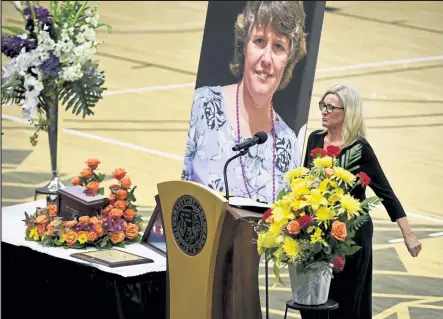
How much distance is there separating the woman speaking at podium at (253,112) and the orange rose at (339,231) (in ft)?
7.19

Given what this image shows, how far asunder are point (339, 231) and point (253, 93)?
2534 millimetres

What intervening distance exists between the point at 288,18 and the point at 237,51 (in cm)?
45

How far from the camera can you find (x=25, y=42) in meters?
7.15

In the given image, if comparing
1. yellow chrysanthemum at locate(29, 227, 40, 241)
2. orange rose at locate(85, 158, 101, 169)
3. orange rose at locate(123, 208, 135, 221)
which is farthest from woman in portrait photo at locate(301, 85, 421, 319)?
yellow chrysanthemum at locate(29, 227, 40, 241)

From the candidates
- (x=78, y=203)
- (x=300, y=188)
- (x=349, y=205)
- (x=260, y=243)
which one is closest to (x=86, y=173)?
(x=78, y=203)

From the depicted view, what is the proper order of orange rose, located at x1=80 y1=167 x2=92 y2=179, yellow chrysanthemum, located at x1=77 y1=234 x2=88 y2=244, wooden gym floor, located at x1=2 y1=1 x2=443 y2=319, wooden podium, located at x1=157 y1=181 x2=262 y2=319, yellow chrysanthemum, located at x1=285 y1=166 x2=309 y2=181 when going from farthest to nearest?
wooden gym floor, located at x1=2 y1=1 x2=443 y2=319, orange rose, located at x1=80 y1=167 x2=92 y2=179, yellow chrysanthemum, located at x1=77 y1=234 x2=88 y2=244, wooden podium, located at x1=157 y1=181 x2=262 y2=319, yellow chrysanthemum, located at x1=285 y1=166 x2=309 y2=181

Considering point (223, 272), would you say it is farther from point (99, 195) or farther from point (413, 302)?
point (413, 302)

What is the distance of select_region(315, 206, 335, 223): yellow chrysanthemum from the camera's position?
498 centimetres

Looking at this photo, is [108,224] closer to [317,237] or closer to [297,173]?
[297,173]

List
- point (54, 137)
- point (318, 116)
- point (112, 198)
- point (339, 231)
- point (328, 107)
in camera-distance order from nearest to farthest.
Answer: point (339, 231)
point (328, 107)
point (112, 198)
point (54, 137)
point (318, 116)

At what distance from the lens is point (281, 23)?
23.6ft

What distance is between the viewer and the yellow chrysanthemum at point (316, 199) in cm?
499

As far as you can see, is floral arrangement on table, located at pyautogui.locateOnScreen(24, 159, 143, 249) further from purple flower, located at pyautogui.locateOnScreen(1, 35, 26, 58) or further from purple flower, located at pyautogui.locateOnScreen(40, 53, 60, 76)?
purple flower, located at pyautogui.locateOnScreen(1, 35, 26, 58)

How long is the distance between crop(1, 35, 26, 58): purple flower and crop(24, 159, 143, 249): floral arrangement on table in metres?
1.15
